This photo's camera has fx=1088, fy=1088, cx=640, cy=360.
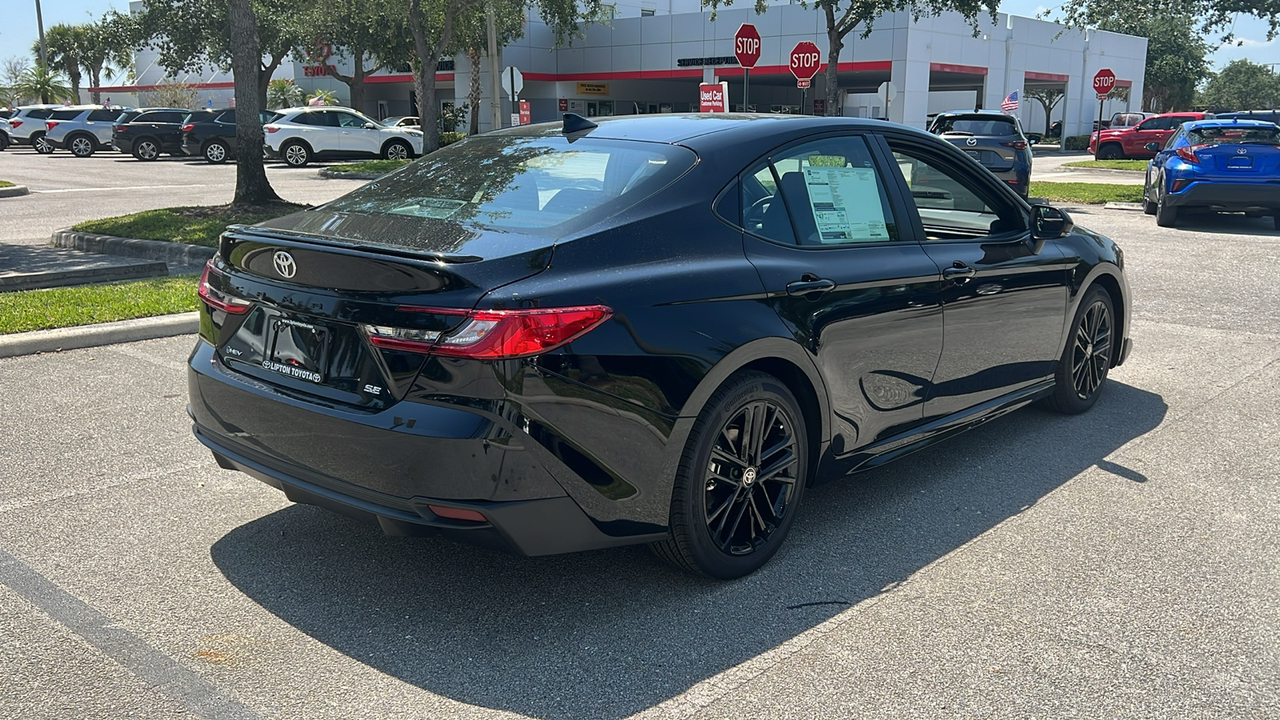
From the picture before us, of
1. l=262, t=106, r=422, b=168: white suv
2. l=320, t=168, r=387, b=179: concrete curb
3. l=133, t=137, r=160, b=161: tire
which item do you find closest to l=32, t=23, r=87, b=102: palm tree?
l=133, t=137, r=160, b=161: tire

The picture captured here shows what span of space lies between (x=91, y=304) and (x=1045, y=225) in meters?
6.79

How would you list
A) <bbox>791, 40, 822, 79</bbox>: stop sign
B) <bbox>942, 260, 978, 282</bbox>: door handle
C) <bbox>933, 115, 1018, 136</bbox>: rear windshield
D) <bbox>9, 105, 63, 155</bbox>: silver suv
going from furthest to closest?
<bbox>9, 105, 63, 155</bbox>: silver suv, <bbox>933, 115, 1018, 136</bbox>: rear windshield, <bbox>791, 40, 822, 79</bbox>: stop sign, <bbox>942, 260, 978, 282</bbox>: door handle

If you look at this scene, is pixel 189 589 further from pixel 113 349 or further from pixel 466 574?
pixel 113 349

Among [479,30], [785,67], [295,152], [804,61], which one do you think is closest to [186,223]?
[804,61]

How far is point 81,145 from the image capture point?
36281 millimetres

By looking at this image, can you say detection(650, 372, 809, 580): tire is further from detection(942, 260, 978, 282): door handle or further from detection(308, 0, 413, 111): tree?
detection(308, 0, 413, 111): tree

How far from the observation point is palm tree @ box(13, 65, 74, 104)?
186 feet

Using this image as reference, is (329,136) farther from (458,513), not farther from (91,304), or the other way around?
(458,513)

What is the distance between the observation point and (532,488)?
3268 mm

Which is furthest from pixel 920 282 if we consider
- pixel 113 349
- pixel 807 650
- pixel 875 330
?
pixel 113 349

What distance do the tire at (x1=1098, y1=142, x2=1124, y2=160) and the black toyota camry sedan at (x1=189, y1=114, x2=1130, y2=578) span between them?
34.4m

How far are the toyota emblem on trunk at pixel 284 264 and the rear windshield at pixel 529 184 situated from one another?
0.49 metres

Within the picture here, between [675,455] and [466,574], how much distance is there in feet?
3.13

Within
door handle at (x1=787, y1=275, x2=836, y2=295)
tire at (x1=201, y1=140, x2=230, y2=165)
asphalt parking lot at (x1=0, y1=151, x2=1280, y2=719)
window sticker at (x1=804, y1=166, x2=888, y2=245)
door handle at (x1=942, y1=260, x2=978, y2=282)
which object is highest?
window sticker at (x1=804, y1=166, x2=888, y2=245)
